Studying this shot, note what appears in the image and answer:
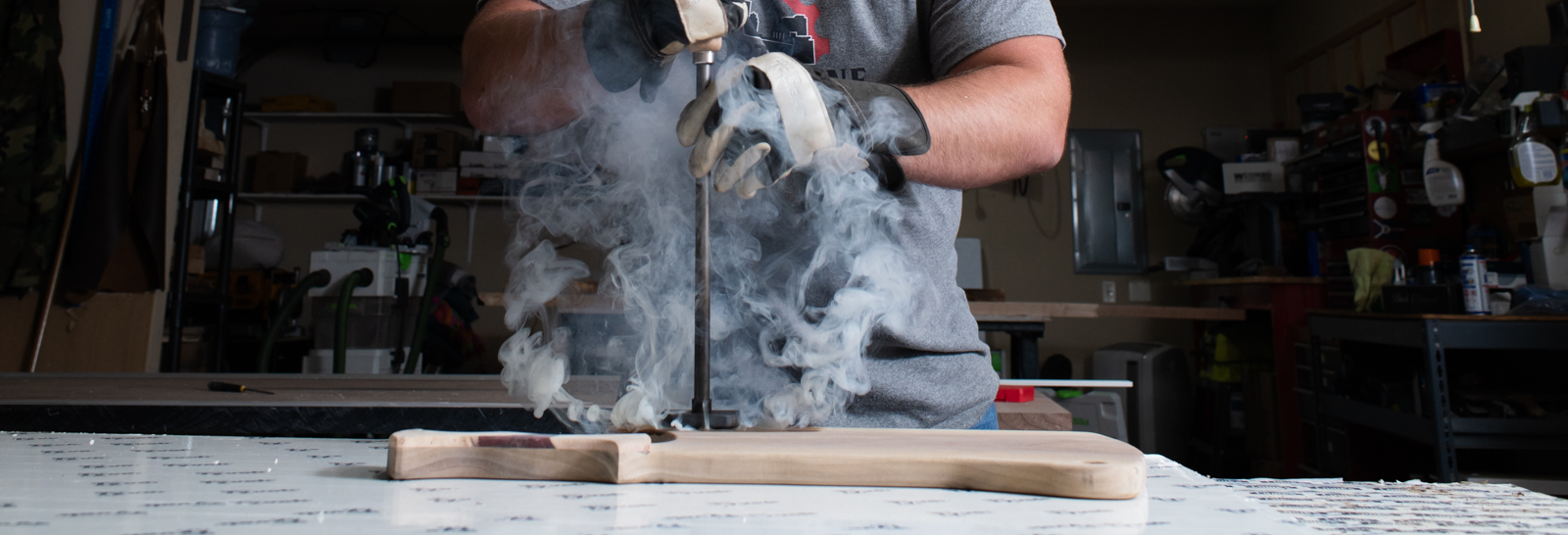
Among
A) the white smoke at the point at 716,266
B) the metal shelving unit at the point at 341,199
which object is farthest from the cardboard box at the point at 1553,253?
the metal shelving unit at the point at 341,199

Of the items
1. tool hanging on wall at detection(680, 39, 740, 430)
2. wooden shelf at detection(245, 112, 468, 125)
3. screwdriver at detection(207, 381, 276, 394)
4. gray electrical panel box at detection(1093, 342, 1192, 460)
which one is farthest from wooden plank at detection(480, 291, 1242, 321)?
tool hanging on wall at detection(680, 39, 740, 430)

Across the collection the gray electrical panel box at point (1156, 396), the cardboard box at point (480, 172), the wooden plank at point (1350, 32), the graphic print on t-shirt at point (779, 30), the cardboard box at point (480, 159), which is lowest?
the gray electrical panel box at point (1156, 396)

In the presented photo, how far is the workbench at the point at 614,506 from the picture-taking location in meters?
0.48

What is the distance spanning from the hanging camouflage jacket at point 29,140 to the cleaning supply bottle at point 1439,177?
432 cm

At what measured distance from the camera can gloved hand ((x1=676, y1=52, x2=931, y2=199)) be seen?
1.98ft

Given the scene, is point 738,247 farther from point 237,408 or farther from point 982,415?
point 237,408

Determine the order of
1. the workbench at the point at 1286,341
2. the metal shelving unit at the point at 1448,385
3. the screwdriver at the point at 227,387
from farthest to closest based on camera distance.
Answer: the workbench at the point at 1286,341, the metal shelving unit at the point at 1448,385, the screwdriver at the point at 227,387

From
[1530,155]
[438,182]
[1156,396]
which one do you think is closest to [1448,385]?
[1530,155]

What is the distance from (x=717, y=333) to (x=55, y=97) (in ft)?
8.58

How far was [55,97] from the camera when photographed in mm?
2396

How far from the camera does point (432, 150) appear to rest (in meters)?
4.60

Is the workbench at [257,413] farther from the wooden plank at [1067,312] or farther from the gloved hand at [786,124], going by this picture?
the wooden plank at [1067,312]

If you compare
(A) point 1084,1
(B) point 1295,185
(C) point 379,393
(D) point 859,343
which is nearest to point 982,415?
(D) point 859,343

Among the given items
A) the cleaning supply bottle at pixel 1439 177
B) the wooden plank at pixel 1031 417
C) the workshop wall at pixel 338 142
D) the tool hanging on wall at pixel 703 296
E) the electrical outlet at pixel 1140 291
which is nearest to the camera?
the tool hanging on wall at pixel 703 296
